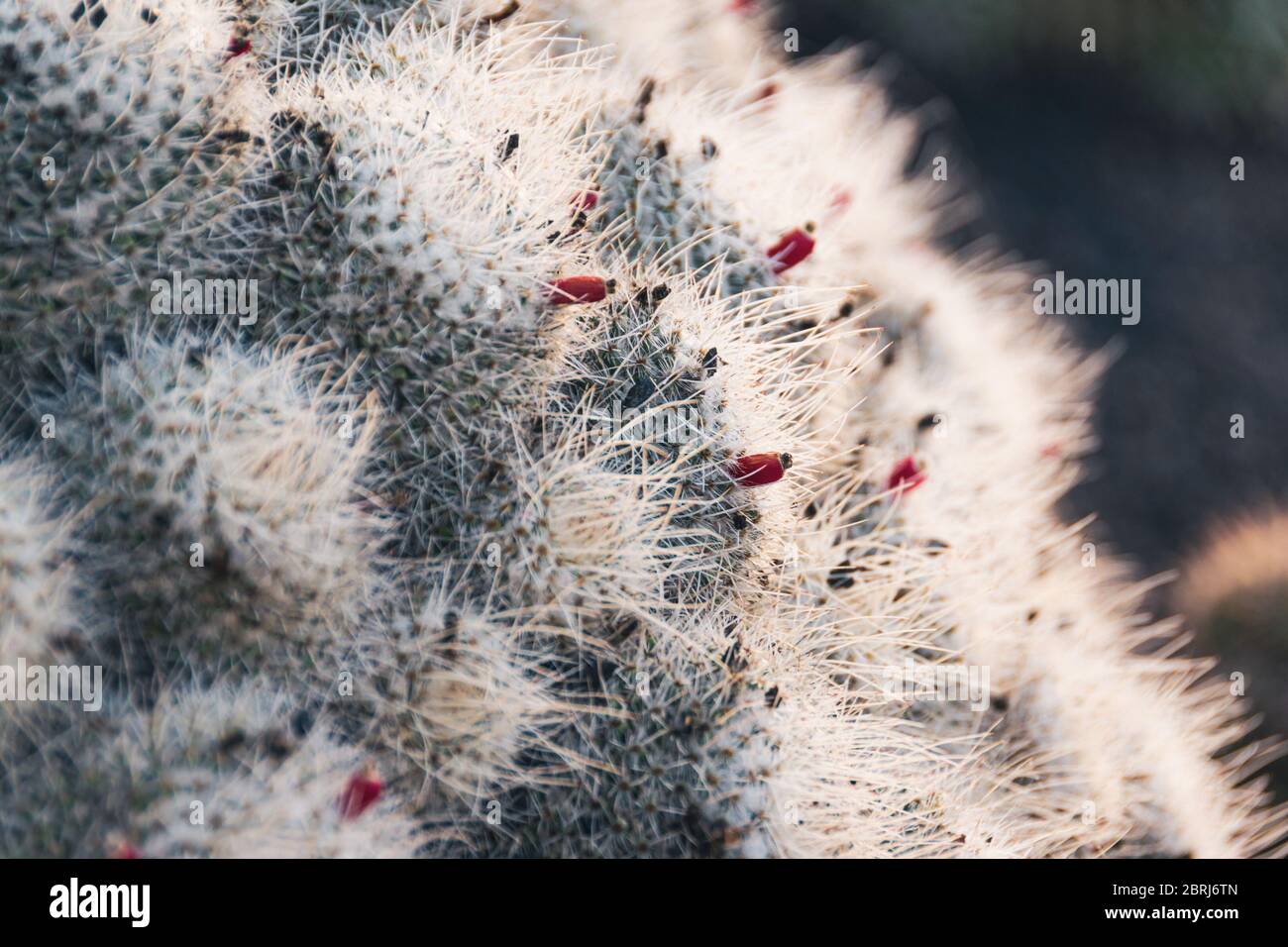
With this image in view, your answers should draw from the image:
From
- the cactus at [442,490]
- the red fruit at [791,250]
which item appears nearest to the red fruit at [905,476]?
the cactus at [442,490]

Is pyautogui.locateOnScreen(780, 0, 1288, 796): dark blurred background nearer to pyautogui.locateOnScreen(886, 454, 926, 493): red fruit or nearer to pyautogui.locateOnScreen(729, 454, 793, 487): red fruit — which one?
pyautogui.locateOnScreen(886, 454, 926, 493): red fruit

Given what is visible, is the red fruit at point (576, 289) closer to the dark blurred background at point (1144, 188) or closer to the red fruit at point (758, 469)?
the red fruit at point (758, 469)

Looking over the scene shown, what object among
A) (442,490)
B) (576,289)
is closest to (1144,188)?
(576,289)

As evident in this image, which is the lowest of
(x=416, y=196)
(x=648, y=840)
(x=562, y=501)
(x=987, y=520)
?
(x=648, y=840)

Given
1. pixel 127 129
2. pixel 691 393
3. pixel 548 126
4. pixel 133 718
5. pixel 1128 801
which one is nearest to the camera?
pixel 133 718

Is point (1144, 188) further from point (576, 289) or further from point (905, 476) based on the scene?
point (576, 289)

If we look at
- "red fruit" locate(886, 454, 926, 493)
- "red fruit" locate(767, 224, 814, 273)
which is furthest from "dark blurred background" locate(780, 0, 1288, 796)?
"red fruit" locate(767, 224, 814, 273)

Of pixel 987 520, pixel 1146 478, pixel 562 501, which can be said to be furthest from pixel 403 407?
pixel 1146 478

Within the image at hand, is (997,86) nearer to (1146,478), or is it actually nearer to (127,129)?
(1146,478)
